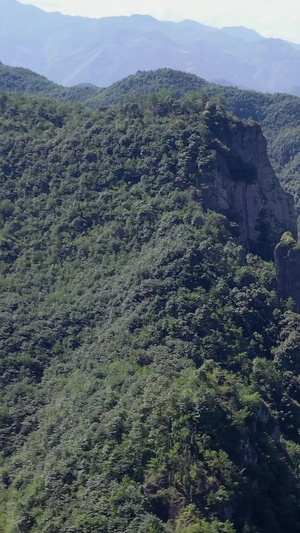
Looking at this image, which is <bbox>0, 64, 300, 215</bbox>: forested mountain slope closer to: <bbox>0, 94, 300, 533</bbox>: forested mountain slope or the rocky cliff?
the rocky cliff

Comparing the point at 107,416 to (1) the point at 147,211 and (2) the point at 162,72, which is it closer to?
(1) the point at 147,211

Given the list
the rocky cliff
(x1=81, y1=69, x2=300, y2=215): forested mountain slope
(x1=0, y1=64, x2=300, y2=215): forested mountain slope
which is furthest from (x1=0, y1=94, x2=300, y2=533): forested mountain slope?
(x1=0, y1=64, x2=300, y2=215): forested mountain slope

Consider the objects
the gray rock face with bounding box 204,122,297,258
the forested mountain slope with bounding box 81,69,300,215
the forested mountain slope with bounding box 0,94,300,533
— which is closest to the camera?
the forested mountain slope with bounding box 0,94,300,533

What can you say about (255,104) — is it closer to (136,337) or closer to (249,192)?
(249,192)

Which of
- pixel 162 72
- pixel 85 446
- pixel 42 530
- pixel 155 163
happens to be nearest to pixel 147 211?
pixel 155 163

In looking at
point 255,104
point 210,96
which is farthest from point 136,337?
point 255,104

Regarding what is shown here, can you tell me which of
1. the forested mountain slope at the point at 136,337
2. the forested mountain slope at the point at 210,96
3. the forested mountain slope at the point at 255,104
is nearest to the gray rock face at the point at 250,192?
the forested mountain slope at the point at 136,337

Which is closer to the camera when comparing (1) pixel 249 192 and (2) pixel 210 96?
(1) pixel 249 192
